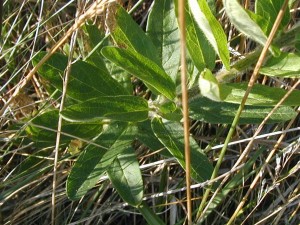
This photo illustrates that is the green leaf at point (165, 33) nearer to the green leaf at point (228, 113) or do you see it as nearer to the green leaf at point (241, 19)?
the green leaf at point (228, 113)

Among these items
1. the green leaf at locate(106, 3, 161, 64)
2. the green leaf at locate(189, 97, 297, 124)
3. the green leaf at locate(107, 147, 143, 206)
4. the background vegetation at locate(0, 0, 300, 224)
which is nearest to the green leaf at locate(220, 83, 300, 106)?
the background vegetation at locate(0, 0, 300, 224)

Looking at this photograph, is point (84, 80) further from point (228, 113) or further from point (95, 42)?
point (228, 113)

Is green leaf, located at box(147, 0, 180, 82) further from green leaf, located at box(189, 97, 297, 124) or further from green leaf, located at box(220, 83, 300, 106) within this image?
green leaf, located at box(220, 83, 300, 106)

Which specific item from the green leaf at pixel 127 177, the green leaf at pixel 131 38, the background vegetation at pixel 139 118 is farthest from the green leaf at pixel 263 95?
the green leaf at pixel 127 177

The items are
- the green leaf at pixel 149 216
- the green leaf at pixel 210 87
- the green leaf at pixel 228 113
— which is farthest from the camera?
the green leaf at pixel 149 216

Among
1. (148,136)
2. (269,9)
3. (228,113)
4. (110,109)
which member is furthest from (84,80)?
(269,9)

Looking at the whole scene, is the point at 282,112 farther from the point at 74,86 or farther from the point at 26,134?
the point at 26,134
